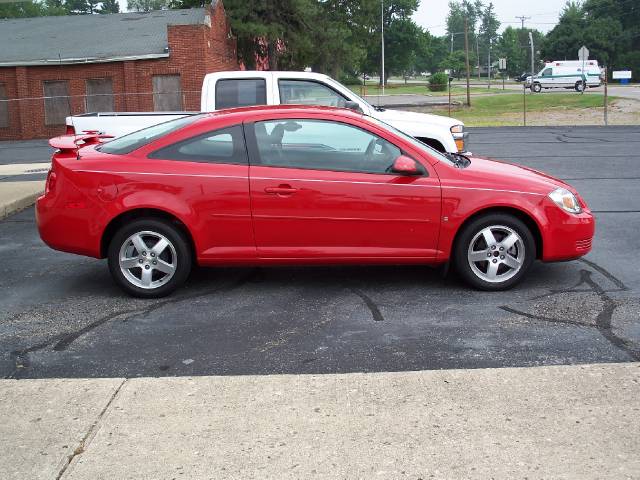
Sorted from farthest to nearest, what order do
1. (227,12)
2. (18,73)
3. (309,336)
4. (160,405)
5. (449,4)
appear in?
(449,4) < (227,12) < (18,73) < (309,336) < (160,405)

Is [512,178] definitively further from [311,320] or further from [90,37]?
[90,37]

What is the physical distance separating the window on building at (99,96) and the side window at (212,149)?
29132 millimetres

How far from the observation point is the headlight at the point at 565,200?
21.2 ft

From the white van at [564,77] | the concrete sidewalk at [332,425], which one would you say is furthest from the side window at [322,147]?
the white van at [564,77]

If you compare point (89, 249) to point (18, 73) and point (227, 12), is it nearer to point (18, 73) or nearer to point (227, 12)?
point (18, 73)

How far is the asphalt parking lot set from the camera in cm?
493

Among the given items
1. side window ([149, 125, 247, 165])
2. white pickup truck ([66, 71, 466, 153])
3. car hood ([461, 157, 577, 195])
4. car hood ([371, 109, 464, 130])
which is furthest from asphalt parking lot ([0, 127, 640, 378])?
car hood ([371, 109, 464, 130])

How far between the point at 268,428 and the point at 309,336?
1450 millimetres

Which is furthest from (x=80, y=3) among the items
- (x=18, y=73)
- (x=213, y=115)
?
(x=213, y=115)

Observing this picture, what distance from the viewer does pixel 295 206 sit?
20.7ft

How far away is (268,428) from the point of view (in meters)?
3.97

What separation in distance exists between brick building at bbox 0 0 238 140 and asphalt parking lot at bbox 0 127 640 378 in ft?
85.3

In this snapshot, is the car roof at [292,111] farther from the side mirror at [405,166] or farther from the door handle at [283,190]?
the door handle at [283,190]

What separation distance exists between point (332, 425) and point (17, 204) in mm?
8579
